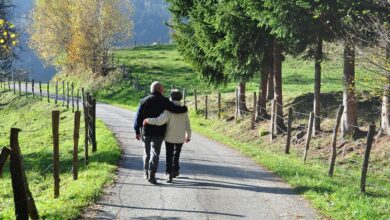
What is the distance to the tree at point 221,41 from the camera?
19.8 metres

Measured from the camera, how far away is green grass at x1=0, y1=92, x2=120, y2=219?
8914 millimetres

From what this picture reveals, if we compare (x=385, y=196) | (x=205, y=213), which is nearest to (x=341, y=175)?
(x=385, y=196)

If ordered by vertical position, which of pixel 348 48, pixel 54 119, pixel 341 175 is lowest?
pixel 341 175

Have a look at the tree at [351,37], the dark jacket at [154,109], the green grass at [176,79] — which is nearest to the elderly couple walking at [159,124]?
the dark jacket at [154,109]

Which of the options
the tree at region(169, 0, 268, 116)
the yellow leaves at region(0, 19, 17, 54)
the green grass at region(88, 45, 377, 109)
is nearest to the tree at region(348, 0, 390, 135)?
the tree at region(169, 0, 268, 116)

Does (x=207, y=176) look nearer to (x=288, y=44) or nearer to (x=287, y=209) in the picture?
(x=287, y=209)

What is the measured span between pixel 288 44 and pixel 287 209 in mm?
10886

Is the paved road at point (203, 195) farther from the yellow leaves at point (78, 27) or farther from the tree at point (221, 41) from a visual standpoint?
the yellow leaves at point (78, 27)

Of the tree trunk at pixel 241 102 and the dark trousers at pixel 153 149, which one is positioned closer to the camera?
the dark trousers at pixel 153 149

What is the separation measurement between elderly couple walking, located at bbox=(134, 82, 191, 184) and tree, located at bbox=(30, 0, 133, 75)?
119ft

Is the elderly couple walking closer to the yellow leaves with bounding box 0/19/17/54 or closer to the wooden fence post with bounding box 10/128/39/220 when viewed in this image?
the yellow leaves with bounding box 0/19/17/54

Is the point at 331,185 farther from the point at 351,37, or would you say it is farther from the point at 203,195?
the point at 351,37

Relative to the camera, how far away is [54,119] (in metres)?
9.75

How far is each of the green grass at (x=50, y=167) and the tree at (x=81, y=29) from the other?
447 inches
